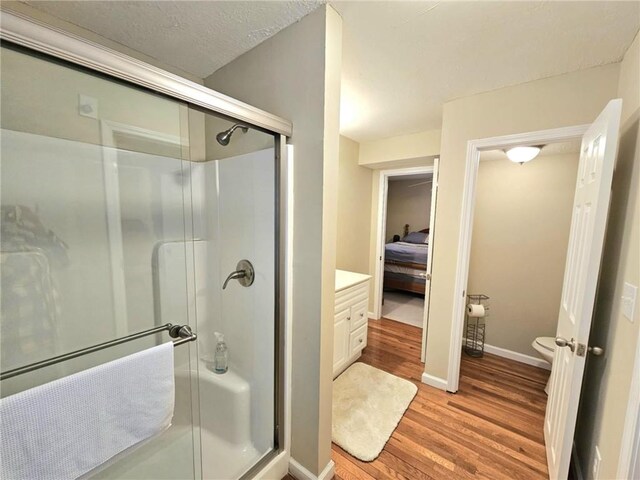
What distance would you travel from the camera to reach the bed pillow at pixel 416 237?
5727mm

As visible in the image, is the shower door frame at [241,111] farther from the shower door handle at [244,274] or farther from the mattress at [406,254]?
the mattress at [406,254]

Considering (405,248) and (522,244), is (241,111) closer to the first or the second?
(522,244)

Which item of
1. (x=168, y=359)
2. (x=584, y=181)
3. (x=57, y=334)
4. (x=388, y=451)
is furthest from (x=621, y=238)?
(x=57, y=334)

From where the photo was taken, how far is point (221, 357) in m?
1.71

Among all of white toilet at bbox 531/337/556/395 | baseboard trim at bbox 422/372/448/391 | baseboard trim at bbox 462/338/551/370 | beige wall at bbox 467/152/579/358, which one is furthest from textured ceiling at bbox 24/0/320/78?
baseboard trim at bbox 462/338/551/370

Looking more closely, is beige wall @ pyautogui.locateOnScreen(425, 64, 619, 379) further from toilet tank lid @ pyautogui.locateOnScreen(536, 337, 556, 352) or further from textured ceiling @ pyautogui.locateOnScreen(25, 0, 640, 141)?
toilet tank lid @ pyautogui.locateOnScreen(536, 337, 556, 352)

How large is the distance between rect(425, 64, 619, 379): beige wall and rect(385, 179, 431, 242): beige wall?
4045mm

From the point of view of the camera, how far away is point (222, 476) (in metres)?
1.35

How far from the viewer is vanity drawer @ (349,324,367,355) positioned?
245cm

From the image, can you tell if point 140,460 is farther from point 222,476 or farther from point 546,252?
point 546,252

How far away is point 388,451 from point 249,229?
64.5 inches

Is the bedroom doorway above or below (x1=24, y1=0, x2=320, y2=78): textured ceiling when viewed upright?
below

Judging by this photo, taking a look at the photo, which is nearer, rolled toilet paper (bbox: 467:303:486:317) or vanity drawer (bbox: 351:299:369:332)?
vanity drawer (bbox: 351:299:369:332)

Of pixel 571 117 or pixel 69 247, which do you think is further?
pixel 571 117
